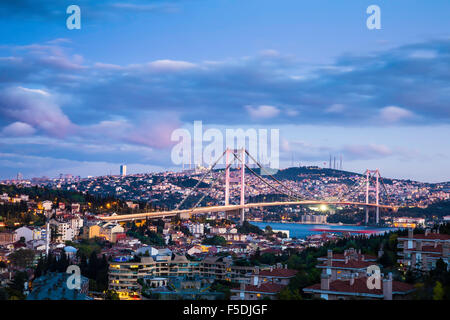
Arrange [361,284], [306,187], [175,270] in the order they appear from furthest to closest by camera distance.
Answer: [306,187] < [175,270] < [361,284]

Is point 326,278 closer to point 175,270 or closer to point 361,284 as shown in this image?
point 361,284

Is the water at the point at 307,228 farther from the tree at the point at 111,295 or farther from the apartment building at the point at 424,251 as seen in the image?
the apartment building at the point at 424,251

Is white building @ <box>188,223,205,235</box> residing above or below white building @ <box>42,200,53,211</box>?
below

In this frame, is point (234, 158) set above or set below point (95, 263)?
above

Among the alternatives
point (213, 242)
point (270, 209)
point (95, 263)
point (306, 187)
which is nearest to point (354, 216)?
point (270, 209)

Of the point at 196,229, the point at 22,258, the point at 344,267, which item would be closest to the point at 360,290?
the point at 344,267

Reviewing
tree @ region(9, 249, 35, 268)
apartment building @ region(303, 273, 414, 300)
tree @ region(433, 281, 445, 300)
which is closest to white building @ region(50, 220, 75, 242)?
tree @ region(9, 249, 35, 268)

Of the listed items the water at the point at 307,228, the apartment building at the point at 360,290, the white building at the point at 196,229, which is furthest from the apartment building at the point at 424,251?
the water at the point at 307,228

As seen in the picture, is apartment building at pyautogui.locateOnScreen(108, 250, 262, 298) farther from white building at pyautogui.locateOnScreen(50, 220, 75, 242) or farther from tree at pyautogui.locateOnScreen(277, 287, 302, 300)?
white building at pyautogui.locateOnScreen(50, 220, 75, 242)
